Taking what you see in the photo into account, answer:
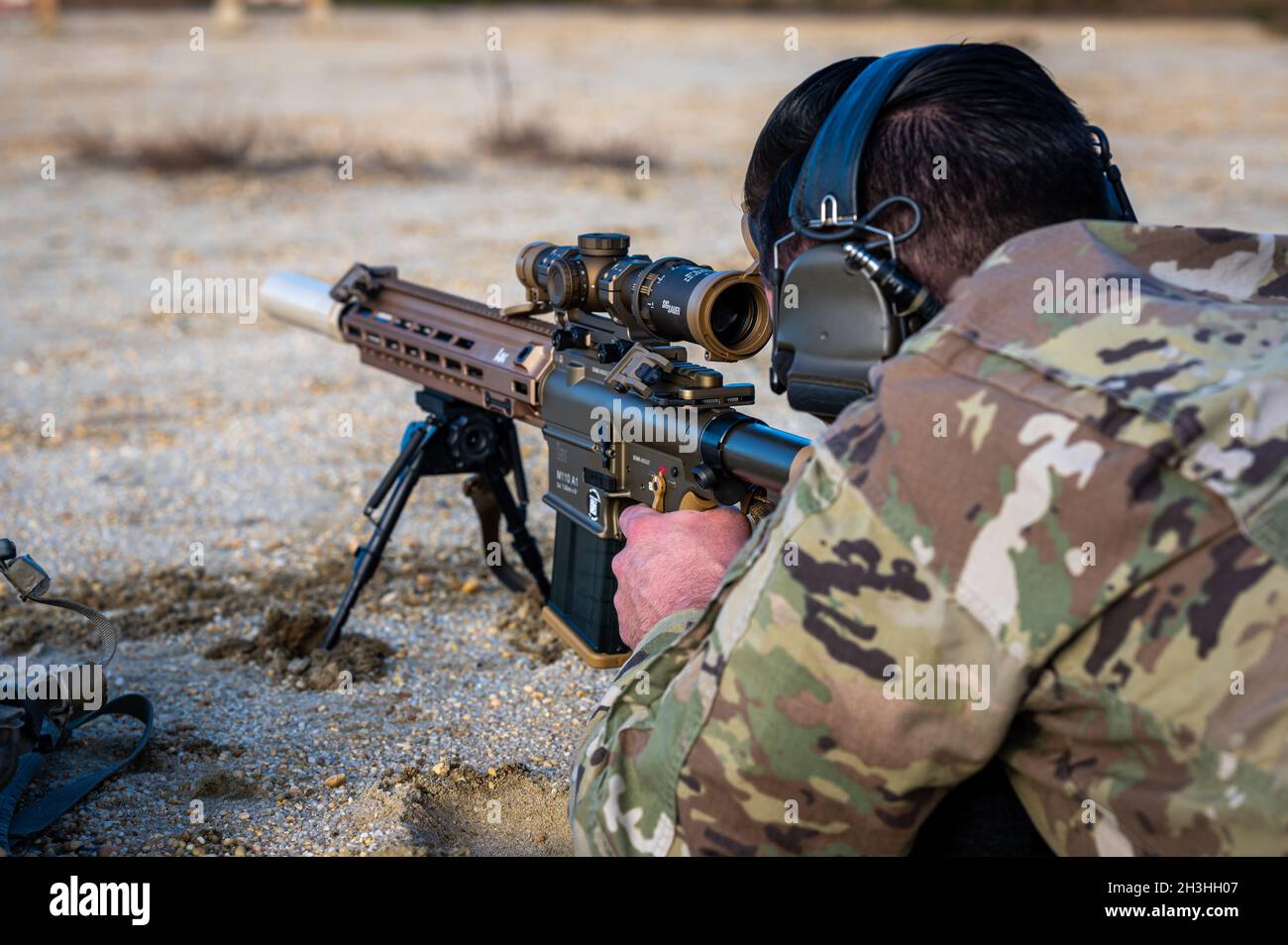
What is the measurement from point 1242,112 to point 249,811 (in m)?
15.8

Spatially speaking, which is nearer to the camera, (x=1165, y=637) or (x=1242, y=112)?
(x=1165, y=637)

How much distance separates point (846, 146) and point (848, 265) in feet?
0.55

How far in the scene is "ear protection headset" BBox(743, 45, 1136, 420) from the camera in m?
1.86

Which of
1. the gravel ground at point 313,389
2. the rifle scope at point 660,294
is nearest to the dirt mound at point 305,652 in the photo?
the gravel ground at point 313,389

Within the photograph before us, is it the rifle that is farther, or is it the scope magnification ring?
the scope magnification ring

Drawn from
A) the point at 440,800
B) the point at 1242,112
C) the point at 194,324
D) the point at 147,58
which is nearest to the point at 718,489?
the point at 440,800

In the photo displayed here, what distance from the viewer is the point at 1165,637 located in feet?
4.91

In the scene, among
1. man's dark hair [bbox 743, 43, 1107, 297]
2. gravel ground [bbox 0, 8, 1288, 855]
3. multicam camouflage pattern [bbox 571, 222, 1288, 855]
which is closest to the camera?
multicam camouflage pattern [bbox 571, 222, 1288, 855]

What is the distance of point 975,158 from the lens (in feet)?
5.92

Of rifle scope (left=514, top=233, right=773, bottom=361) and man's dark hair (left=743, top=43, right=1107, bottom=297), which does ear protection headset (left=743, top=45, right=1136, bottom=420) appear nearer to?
man's dark hair (left=743, top=43, right=1107, bottom=297)

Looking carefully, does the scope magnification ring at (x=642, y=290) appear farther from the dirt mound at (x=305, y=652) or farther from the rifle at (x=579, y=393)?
the dirt mound at (x=305, y=652)

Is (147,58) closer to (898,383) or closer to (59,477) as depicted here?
(59,477)

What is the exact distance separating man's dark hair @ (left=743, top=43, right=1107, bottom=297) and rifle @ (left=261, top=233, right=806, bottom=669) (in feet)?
2.42

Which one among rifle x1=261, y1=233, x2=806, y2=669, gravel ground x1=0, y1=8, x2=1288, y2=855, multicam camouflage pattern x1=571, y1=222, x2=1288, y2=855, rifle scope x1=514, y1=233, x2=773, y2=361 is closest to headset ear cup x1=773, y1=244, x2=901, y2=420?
multicam camouflage pattern x1=571, y1=222, x2=1288, y2=855
